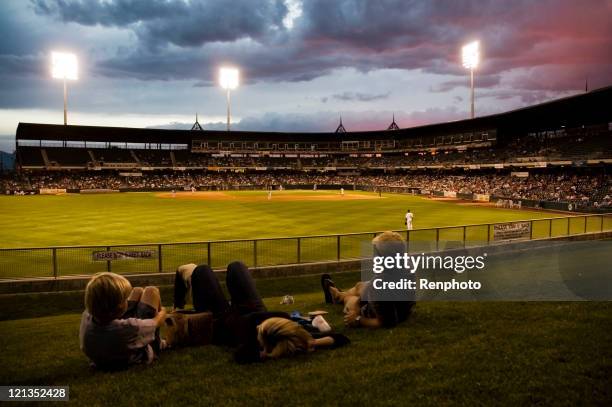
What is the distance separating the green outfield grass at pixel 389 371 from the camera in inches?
146

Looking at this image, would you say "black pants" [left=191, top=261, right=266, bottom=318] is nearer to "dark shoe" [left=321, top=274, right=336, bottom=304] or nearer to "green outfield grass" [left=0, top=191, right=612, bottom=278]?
"dark shoe" [left=321, top=274, right=336, bottom=304]

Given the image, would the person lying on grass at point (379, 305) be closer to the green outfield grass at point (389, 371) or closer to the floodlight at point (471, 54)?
the green outfield grass at point (389, 371)

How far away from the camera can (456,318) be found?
636cm

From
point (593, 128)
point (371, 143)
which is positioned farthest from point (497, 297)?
point (371, 143)

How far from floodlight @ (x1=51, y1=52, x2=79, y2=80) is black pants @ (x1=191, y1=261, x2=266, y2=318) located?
74847 mm

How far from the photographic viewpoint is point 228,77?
8506 centimetres

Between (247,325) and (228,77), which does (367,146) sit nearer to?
(228,77)

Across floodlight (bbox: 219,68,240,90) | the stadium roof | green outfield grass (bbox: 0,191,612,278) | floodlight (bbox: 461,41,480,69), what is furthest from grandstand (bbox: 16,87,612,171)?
green outfield grass (bbox: 0,191,612,278)

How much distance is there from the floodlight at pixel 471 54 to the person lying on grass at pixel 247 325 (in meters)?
67.4

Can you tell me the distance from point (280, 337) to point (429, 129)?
91497 mm

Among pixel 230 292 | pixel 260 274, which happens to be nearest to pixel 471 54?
pixel 260 274

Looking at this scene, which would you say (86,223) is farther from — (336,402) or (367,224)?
(336,402)

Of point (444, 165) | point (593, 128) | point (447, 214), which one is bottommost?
point (447, 214)

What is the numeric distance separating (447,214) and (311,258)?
23007 millimetres
